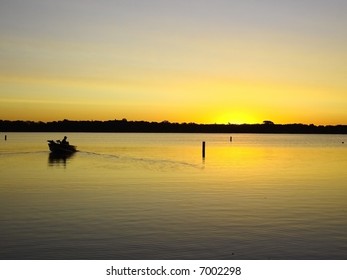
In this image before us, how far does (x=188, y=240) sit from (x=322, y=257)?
5.02 meters

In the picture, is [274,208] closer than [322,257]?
No

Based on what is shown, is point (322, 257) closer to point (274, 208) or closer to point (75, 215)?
point (274, 208)

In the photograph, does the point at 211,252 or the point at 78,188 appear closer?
the point at 211,252

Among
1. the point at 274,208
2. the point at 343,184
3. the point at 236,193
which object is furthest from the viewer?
the point at 343,184

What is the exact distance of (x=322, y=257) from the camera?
1648 centimetres

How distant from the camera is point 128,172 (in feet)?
164
